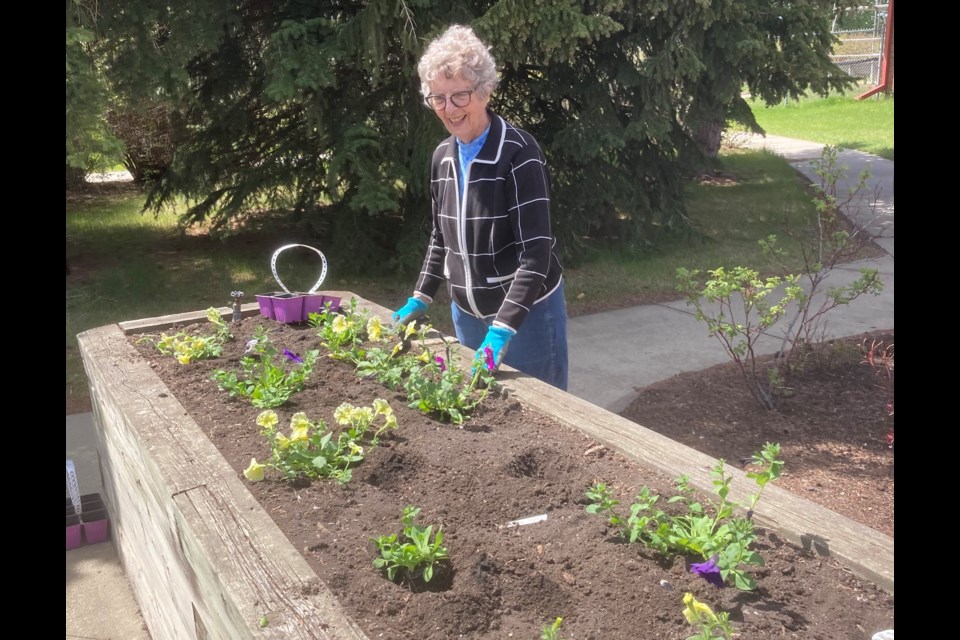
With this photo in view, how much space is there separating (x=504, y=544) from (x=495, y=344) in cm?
92

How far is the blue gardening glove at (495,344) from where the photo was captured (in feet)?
8.95

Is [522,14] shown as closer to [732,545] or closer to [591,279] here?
[591,279]

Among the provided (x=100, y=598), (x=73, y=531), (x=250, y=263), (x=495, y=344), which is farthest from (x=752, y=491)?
(x=250, y=263)

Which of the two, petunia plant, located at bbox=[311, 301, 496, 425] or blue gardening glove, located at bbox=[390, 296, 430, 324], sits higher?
blue gardening glove, located at bbox=[390, 296, 430, 324]

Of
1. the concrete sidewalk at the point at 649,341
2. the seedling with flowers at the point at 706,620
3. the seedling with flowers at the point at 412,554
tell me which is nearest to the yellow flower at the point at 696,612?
the seedling with flowers at the point at 706,620

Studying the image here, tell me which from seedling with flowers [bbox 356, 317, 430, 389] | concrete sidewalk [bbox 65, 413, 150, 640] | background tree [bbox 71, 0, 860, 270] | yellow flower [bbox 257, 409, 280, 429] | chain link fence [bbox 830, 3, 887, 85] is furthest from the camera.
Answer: chain link fence [bbox 830, 3, 887, 85]

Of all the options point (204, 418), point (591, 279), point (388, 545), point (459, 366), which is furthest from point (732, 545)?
point (591, 279)

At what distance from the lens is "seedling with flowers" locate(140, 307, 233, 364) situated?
3244 millimetres

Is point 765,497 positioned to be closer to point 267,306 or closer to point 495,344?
point 495,344

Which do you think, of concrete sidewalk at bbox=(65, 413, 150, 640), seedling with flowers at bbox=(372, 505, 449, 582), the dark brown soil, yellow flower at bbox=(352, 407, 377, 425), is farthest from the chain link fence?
seedling with flowers at bbox=(372, 505, 449, 582)

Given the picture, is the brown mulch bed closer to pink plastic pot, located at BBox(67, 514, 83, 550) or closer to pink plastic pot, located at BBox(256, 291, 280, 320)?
pink plastic pot, located at BBox(256, 291, 280, 320)

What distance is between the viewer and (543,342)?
10.2ft

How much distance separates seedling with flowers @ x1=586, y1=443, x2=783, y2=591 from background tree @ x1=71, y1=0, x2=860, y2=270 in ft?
15.4
